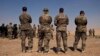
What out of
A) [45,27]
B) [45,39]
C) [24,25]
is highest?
[24,25]

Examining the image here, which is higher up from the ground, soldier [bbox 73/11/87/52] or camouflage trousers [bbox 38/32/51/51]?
soldier [bbox 73/11/87/52]

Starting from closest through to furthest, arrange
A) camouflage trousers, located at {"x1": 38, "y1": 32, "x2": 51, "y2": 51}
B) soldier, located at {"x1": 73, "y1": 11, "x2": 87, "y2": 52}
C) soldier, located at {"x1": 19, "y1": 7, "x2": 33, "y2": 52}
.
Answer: camouflage trousers, located at {"x1": 38, "y1": 32, "x2": 51, "y2": 51} < soldier, located at {"x1": 19, "y1": 7, "x2": 33, "y2": 52} < soldier, located at {"x1": 73, "y1": 11, "x2": 87, "y2": 52}

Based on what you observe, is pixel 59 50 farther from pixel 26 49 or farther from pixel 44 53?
pixel 26 49

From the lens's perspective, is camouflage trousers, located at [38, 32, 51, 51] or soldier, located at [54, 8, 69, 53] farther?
soldier, located at [54, 8, 69, 53]

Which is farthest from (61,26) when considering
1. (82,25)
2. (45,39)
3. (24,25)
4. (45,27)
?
(24,25)

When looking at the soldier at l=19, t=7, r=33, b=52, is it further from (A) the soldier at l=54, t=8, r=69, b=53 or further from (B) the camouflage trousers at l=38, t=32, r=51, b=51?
(A) the soldier at l=54, t=8, r=69, b=53

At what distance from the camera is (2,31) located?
32.7 m

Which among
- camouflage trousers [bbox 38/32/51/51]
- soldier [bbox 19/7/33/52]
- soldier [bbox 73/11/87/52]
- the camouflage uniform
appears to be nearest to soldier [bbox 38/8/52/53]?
camouflage trousers [bbox 38/32/51/51]

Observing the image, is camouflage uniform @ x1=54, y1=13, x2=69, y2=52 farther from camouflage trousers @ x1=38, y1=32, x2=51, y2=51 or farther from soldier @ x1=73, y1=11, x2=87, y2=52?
soldier @ x1=73, y1=11, x2=87, y2=52

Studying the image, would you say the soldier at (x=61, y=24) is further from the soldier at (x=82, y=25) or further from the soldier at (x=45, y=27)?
the soldier at (x=82, y=25)

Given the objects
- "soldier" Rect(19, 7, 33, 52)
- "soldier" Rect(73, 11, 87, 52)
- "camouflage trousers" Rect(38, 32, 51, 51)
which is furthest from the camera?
"soldier" Rect(73, 11, 87, 52)

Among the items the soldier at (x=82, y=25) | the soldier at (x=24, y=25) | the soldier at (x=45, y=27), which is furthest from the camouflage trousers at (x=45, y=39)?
the soldier at (x=82, y=25)

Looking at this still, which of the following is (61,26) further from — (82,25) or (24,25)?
(24,25)

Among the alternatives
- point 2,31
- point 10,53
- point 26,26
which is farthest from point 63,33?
point 2,31
